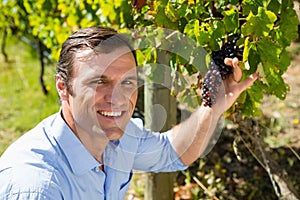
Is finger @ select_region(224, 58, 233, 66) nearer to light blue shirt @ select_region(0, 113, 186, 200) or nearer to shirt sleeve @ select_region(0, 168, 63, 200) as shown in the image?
light blue shirt @ select_region(0, 113, 186, 200)

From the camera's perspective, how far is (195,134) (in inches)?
92.4

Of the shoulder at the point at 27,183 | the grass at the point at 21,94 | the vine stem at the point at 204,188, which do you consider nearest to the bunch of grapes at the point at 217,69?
→ the shoulder at the point at 27,183

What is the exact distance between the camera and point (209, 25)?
6.93 ft

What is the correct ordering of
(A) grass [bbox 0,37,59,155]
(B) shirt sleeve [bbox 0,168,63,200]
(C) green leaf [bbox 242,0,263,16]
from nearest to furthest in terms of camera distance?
(B) shirt sleeve [bbox 0,168,63,200] < (C) green leaf [bbox 242,0,263,16] < (A) grass [bbox 0,37,59,155]

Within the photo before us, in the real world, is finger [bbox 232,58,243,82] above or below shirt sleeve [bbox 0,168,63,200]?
above

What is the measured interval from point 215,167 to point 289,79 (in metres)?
1.48

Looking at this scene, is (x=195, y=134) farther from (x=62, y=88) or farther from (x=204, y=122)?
(x=62, y=88)

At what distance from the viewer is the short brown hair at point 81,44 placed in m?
2.04

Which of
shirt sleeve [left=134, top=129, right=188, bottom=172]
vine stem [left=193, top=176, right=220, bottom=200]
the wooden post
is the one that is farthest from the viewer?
vine stem [left=193, top=176, right=220, bottom=200]

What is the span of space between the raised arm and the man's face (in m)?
0.37

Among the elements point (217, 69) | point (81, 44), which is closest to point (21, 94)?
point (81, 44)

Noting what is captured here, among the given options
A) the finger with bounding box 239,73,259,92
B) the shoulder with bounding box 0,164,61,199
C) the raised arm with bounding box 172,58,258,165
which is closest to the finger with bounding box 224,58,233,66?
the raised arm with bounding box 172,58,258,165

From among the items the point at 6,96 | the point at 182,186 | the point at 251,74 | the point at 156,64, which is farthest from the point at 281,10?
the point at 6,96

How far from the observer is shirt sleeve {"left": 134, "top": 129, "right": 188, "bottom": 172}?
2.44 metres
